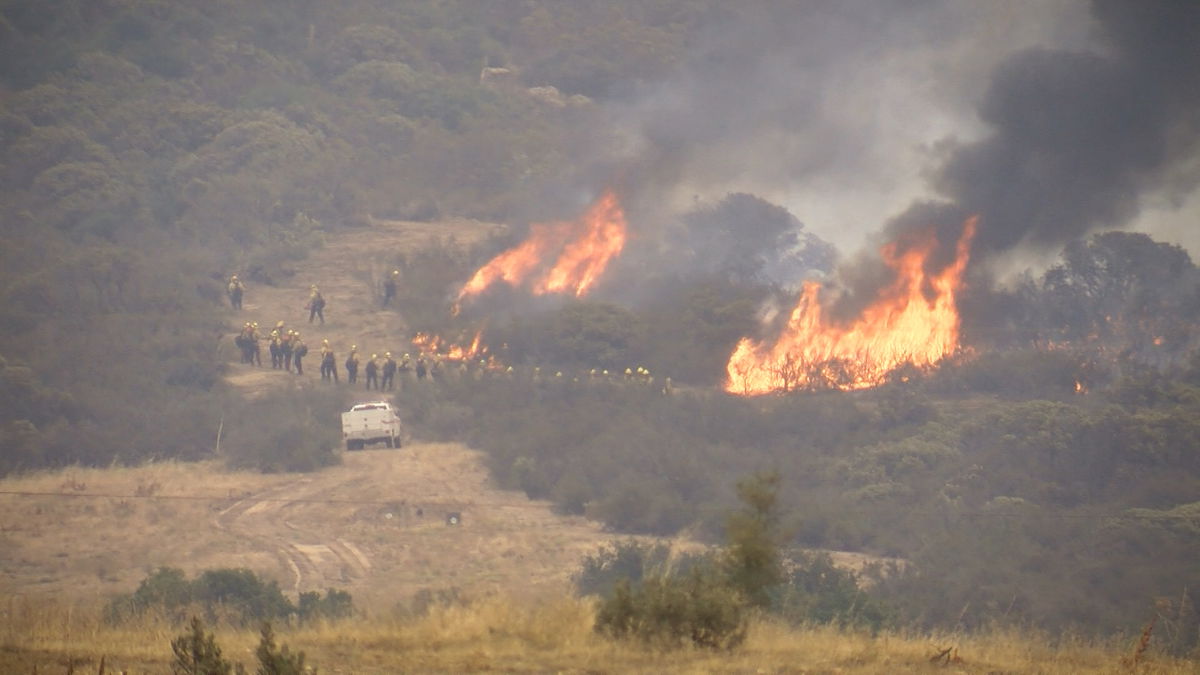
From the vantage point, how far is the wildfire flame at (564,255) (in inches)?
2478

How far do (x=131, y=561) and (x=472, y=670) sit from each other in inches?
717

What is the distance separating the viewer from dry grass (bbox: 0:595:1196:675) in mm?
15195

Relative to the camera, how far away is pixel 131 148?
3374 inches

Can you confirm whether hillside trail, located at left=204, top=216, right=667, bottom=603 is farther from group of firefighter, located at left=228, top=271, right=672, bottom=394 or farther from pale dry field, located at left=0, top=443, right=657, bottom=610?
group of firefighter, located at left=228, top=271, right=672, bottom=394

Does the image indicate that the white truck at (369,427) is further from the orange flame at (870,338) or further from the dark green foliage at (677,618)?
the dark green foliage at (677,618)

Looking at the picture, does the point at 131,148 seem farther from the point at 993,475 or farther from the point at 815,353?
the point at 993,475

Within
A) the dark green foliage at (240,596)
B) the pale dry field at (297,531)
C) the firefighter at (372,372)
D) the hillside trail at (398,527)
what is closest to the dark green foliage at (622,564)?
the pale dry field at (297,531)

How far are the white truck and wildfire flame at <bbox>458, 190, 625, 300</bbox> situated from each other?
16837 mm

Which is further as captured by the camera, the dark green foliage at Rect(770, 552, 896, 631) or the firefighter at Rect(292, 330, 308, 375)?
the firefighter at Rect(292, 330, 308, 375)

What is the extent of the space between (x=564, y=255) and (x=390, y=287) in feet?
30.7

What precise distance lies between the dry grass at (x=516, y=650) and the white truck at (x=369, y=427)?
2603cm

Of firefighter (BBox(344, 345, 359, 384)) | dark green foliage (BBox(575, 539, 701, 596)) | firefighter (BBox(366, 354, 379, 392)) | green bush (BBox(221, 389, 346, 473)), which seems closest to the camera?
dark green foliage (BBox(575, 539, 701, 596))

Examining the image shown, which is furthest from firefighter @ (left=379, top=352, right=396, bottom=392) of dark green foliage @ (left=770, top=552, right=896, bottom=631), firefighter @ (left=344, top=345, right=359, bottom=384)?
dark green foliage @ (left=770, top=552, right=896, bottom=631)

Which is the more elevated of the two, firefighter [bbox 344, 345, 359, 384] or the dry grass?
firefighter [bbox 344, 345, 359, 384]
